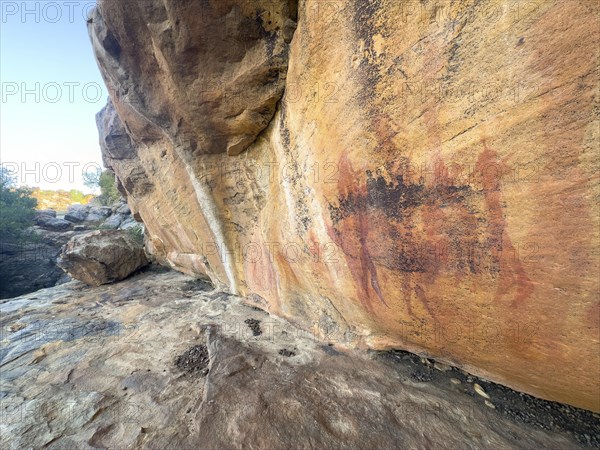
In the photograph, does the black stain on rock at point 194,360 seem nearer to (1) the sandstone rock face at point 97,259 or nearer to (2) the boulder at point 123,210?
(1) the sandstone rock face at point 97,259

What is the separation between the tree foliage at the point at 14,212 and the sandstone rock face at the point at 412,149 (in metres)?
14.6

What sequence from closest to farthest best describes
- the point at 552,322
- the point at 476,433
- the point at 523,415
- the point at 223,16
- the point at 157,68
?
the point at 552,322 < the point at 476,433 < the point at 523,415 < the point at 223,16 < the point at 157,68

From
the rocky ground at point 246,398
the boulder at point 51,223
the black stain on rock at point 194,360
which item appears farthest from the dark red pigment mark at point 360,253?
the boulder at point 51,223

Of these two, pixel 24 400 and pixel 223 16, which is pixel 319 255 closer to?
pixel 223 16

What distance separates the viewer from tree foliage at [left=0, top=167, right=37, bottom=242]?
12.9 metres

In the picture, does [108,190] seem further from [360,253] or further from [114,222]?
[360,253]

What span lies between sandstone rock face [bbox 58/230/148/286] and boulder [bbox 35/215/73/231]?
12.8m

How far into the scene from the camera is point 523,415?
2287 millimetres

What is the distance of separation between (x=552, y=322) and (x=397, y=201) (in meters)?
1.31

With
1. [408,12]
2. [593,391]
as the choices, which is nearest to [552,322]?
[593,391]

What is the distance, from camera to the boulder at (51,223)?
1733 centimetres

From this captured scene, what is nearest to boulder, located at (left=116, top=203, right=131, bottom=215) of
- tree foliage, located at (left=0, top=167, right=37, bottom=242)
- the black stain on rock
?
tree foliage, located at (left=0, top=167, right=37, bottom=242)

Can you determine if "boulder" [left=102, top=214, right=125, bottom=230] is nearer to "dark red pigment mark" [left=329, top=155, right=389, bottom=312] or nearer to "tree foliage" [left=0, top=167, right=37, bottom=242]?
"tree foliage" [left=0, top=167, right=37, bottom=242]

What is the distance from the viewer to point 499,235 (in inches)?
71.0
